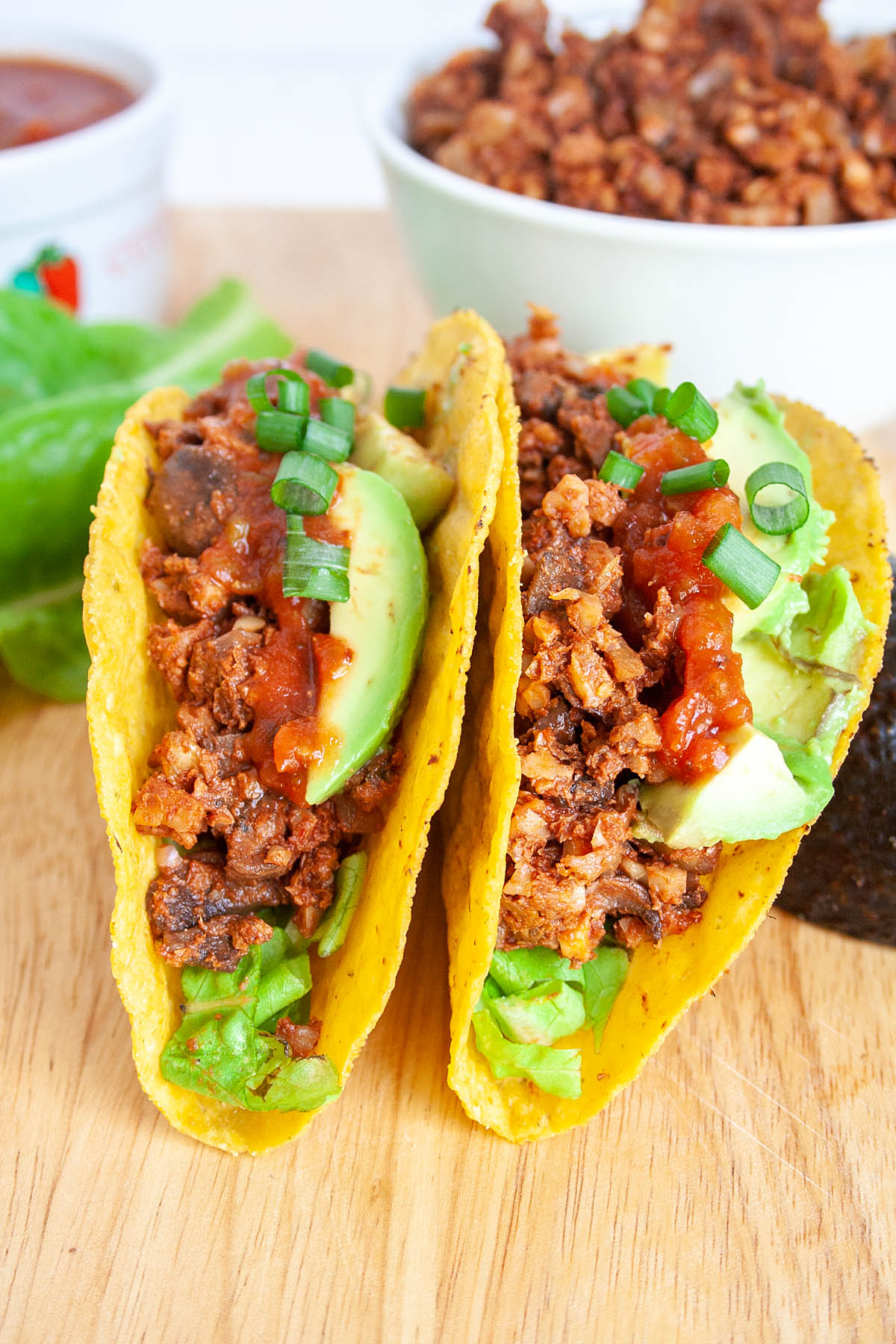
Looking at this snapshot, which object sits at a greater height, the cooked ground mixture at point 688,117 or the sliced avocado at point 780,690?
the cooked ground mixture at point 688,117

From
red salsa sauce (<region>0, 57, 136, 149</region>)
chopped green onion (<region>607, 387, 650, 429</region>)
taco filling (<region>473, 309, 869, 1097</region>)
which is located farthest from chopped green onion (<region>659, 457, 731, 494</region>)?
red salsa sauce (<region>0, 57, 136, 149</region>)

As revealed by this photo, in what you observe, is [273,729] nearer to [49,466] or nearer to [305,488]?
[305,488]

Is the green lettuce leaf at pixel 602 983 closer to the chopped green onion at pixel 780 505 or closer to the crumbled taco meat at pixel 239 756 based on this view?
the crumbled taco meat at pixel 239 756

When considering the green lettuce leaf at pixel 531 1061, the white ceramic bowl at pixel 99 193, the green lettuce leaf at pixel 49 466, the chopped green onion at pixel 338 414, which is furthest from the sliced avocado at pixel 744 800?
the white ceramic bowl at pixel 99 193

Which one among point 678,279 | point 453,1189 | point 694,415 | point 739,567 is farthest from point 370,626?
point 678,279

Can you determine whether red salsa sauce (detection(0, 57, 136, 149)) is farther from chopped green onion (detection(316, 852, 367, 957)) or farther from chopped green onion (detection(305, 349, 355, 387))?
chopped green onion (detection(316, 852, 367, 957))

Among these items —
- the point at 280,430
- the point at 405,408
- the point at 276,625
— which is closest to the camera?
the point at 276,625
